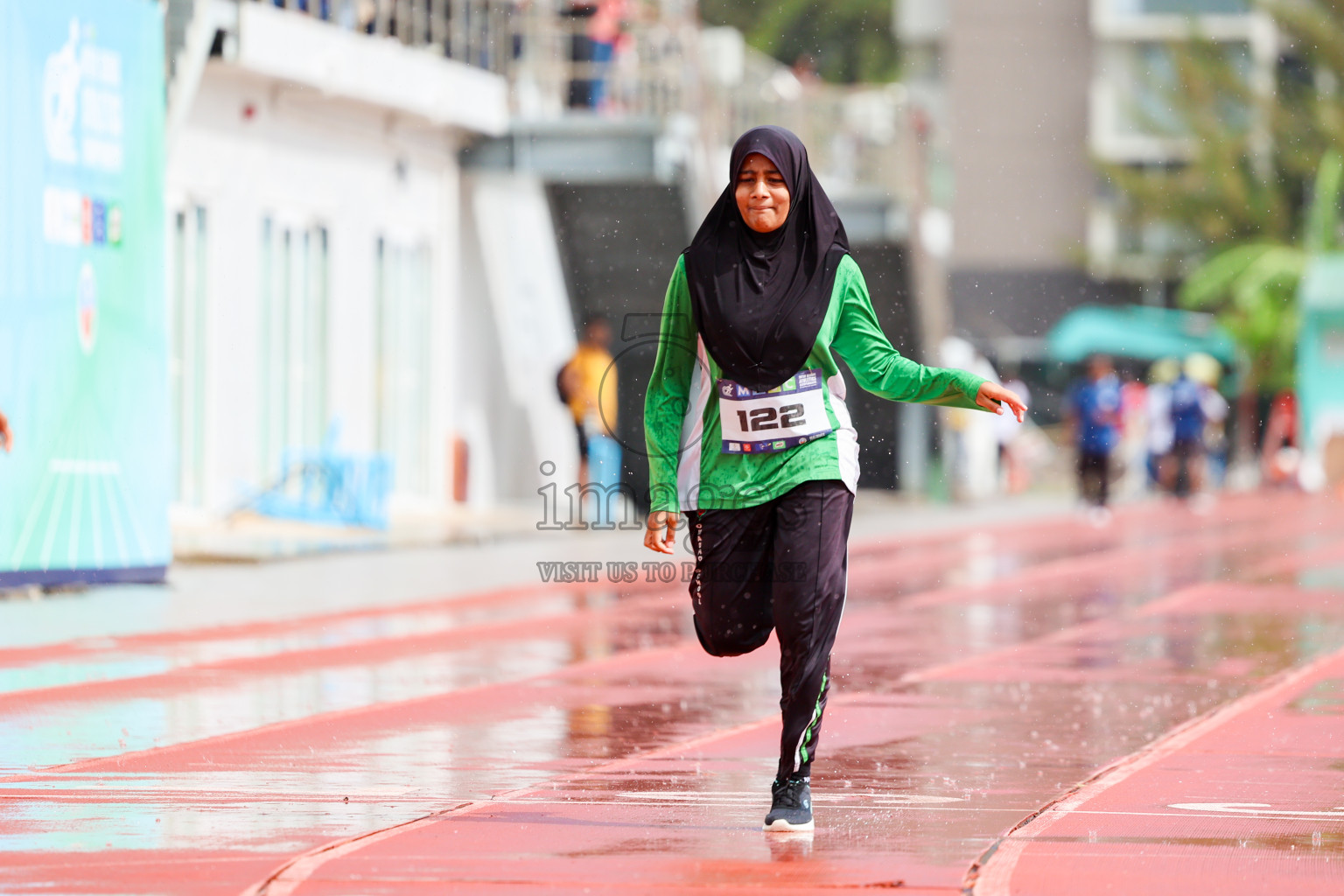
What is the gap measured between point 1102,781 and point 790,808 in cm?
164

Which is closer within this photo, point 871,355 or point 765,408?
point 765,408

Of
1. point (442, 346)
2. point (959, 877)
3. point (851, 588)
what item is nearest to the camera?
point (959, 877)

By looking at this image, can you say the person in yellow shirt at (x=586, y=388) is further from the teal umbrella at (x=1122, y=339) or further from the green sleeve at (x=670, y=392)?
the teal umbrella at (x=1122, y=339)

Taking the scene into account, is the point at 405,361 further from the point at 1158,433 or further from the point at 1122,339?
the point at 1122,339

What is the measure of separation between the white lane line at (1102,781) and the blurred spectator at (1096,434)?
58.7ft

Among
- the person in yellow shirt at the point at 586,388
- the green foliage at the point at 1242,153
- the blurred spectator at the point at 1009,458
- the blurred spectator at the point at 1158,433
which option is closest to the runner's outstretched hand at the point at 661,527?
the person in yellow shirt at the point at 586,388

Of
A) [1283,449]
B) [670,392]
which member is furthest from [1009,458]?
[670,392]

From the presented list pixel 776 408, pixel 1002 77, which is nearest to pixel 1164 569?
pixel 776 408

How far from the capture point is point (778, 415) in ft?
23.2

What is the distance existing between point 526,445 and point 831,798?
21.3 meters

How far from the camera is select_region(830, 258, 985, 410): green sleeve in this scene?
7148 mm

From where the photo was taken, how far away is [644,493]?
27984mm

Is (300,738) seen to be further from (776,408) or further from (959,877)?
(959,877)

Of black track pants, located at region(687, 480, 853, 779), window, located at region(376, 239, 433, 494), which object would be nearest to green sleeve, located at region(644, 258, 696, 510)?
black track pants, located at region(687, 480, 853, 779)
